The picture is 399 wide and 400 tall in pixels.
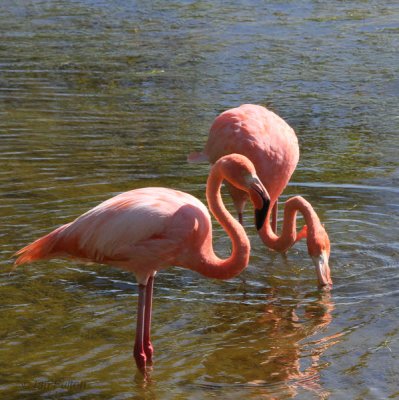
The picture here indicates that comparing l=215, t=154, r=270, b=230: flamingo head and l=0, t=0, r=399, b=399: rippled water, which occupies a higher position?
l=215, t=154, r=270, b=230: flamingo head

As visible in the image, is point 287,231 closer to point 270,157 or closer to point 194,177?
point 270,157

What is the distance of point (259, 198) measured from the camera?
4.90 meters

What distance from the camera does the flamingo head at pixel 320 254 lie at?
5.78m

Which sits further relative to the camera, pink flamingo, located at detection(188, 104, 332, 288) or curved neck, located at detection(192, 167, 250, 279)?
pink flamingo, located at detection(188, 104, 332, 288)

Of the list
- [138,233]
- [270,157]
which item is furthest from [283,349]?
[270,157]

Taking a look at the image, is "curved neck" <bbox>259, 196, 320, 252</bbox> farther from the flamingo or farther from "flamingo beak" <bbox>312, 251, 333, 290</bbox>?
the flamingo

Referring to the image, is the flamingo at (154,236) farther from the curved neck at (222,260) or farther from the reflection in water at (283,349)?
the reflection in water at (283,349)

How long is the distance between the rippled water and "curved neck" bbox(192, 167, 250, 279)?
431mm

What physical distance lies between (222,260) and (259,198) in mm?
354

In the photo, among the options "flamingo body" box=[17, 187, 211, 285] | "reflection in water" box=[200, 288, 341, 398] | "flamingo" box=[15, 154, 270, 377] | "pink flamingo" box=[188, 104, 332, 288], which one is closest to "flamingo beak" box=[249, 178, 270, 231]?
"flamingo" box=[15, 154, 270, 377]

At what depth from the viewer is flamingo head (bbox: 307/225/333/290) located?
5.78 m

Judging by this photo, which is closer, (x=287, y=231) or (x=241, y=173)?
(x=241, y=173)

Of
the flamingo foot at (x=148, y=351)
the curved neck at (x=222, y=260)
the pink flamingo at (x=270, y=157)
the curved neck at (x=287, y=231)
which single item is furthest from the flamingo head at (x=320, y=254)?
the flamingo foot at (x=148, y=351)

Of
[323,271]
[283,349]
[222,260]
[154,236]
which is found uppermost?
[154,236]
